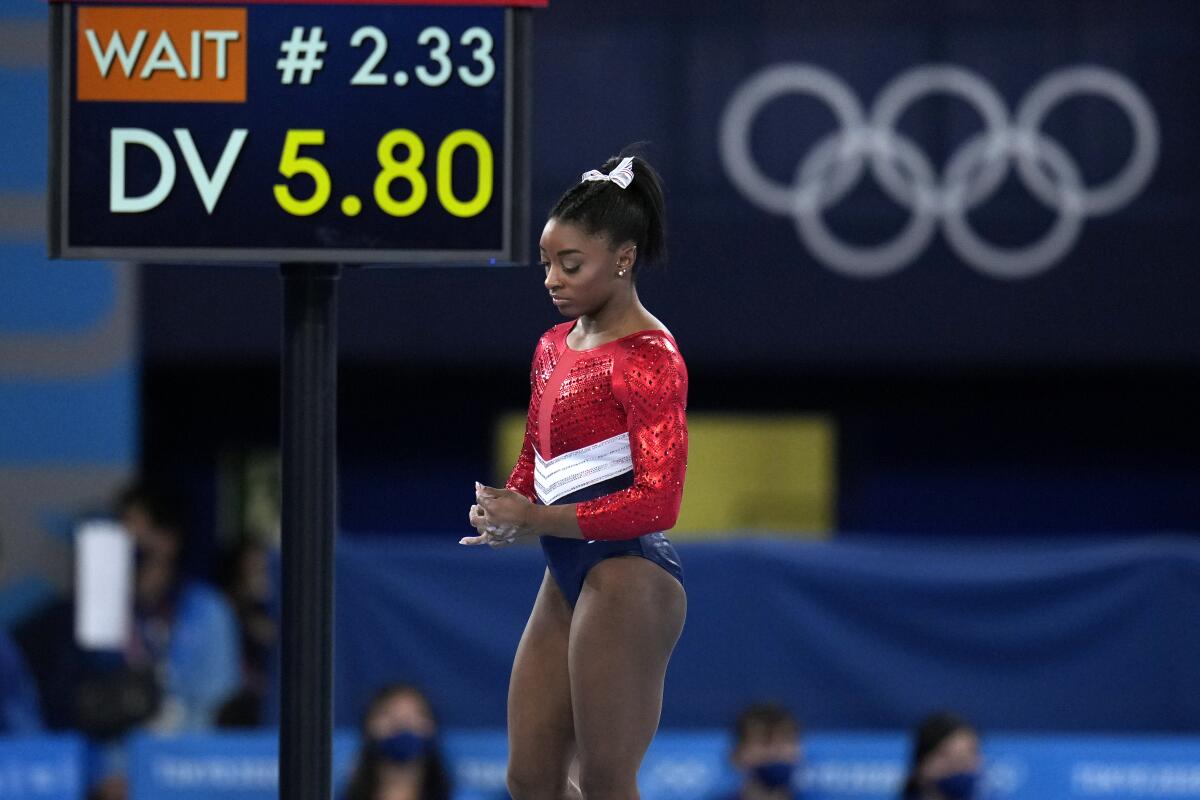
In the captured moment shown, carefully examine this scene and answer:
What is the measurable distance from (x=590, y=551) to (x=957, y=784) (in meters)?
3.52

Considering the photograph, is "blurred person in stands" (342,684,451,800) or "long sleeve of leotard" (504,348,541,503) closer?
"long sleeve of leotard" (504,348,541,503)

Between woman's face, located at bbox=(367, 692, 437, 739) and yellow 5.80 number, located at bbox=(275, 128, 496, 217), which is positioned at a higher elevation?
yellow 5.80 number, located at bbox=(275, 128, 496, 217)

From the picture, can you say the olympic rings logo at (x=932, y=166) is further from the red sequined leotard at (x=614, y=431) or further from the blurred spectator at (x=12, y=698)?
the red sequined leotard at (x=614, y=431)

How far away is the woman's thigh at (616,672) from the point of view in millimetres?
2838

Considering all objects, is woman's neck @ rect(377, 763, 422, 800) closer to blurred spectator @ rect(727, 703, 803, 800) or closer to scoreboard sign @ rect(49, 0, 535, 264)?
blurred spectator @ rect(727, 703, 803, 800)

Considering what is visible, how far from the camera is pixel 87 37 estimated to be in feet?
8.82

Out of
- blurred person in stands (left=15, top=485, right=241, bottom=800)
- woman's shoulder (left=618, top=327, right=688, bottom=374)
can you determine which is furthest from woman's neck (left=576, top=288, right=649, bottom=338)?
blurred person in stands (left=15, top=485, right=241, bottom=800)

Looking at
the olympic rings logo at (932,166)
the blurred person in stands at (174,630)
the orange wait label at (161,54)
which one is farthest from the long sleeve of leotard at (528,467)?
the olympic rings logo at (932,166)

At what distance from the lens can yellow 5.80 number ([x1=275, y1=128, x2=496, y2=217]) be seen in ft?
8.80

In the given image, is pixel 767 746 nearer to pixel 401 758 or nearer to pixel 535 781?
pixel 401 758

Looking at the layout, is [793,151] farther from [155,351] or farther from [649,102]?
[155,351]

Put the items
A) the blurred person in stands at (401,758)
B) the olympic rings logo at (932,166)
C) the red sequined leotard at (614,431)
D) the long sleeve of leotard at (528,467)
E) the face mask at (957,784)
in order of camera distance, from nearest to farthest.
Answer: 1. the red sequined leotard at (614,431)
2. the long sleeve of leotard at (528,467)
3. the face mask at (957,784)
4. the blurred person in stands at (401,758)
5. the olympic rings logo at (932,166)

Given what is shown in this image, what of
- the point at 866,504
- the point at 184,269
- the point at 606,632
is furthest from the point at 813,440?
the point at 606,632

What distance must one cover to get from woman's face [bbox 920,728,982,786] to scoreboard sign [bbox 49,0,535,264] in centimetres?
390
